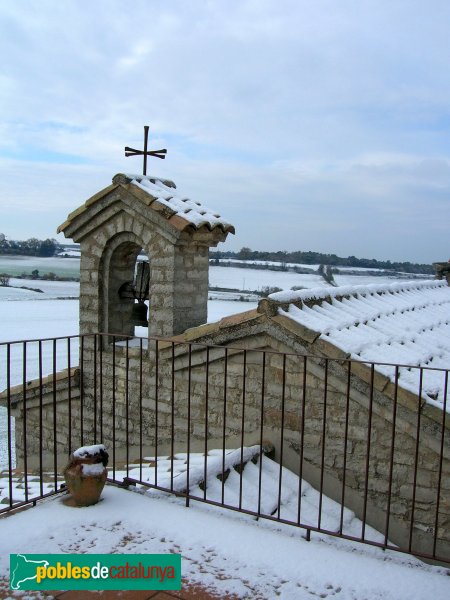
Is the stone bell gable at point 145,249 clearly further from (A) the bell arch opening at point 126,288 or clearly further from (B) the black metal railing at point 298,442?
(B) the black metal railing at point 298,442

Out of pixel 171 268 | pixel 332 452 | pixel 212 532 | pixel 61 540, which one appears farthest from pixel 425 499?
pixel 171 268

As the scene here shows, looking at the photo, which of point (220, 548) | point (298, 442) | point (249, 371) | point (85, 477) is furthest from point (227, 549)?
point (249, 371)

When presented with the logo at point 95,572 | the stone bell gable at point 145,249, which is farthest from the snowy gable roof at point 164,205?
the logo at point 95,572

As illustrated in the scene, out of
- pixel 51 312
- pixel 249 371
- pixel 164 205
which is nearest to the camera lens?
pixel 249 371

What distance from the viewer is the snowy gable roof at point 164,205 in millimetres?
7016

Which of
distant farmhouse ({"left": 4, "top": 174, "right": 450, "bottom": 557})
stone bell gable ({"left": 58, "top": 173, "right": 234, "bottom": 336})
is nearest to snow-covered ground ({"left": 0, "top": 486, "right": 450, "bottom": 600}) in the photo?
distant farmhouse ({"left": 4, "top": 174, "right": 450, "bottom": 557})

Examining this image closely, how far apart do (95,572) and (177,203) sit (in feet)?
17.1

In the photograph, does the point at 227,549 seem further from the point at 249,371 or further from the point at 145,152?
the point at 145,152

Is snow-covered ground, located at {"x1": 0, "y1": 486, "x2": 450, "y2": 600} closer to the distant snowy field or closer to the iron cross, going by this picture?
the iron cross

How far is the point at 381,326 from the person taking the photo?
7.18m

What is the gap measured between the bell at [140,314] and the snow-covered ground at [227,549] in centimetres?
419

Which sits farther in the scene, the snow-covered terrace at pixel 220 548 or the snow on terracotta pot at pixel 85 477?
the snow on terracotta pot at pixel 85 477

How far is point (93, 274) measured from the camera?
7.80 m

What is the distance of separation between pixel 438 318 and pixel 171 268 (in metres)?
5.03
